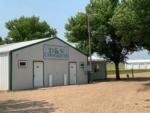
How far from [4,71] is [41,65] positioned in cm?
358

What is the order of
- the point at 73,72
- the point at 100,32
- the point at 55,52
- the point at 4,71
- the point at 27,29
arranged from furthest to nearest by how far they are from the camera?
the point at 27,29
the point at 100,32
the point at 73,72
the point at 55,52
the point at 4,71

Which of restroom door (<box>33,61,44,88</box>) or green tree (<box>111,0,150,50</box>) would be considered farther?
restroom door (<box>33,61,44,88</box>)

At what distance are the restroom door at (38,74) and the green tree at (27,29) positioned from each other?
3159cm

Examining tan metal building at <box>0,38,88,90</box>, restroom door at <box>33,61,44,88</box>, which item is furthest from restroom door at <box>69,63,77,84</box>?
restroom door at <box>33,61,44,88</box>

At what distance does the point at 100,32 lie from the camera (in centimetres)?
3978

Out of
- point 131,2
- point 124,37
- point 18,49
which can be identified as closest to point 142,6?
point 131,2

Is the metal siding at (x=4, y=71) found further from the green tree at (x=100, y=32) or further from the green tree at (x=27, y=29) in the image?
the green tree at (x=27, y=29)

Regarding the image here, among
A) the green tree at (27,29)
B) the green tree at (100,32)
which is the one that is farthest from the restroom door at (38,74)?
the green tree at (27,29)

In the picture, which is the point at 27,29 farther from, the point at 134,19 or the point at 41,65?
the point at 134,19

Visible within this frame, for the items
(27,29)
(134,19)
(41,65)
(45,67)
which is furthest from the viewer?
(27,29)

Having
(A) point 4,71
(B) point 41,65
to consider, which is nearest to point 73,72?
(B) point 41,65

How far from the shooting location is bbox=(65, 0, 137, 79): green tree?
A: 40156 millimetres

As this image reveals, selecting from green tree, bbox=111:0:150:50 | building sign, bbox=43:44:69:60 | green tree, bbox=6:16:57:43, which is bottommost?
building sign, bbox=43:44:69:60

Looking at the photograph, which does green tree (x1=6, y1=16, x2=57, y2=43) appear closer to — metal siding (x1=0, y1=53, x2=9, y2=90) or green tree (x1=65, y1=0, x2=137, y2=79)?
green tree (x1=65, y1=0, x2=137, y2=79)
